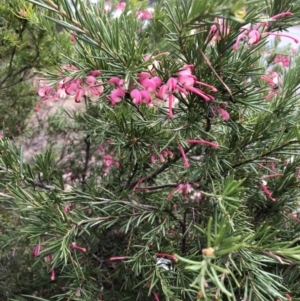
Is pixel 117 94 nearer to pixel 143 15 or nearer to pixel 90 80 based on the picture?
pixel 90 80

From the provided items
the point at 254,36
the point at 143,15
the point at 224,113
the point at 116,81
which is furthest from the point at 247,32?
the point at 143,15

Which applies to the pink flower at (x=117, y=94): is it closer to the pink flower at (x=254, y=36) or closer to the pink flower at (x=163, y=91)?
the pink flower at (x=163, y=91)

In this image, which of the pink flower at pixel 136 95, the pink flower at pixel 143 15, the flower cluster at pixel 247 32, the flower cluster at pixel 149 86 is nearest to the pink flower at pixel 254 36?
the flower cluster at pixel 247 32

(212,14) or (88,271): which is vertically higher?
(212,14)

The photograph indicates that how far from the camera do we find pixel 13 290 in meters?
1.01

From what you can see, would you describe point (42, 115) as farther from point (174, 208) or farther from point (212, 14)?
point (212, 14)

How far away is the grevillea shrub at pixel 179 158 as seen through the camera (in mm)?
543

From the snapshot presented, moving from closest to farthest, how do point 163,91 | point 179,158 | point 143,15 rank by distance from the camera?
point 163,91 → point 179,158 → point 143,15

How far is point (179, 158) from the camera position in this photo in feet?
2.48

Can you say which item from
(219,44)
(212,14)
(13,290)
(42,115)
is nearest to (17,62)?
(42,115)

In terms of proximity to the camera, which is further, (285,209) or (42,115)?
(42,115)

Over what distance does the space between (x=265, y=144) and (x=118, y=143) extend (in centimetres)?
28

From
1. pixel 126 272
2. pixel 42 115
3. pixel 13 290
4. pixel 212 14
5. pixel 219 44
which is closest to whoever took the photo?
pixel 212 14

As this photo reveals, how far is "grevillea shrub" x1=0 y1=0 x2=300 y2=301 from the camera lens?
54cm
